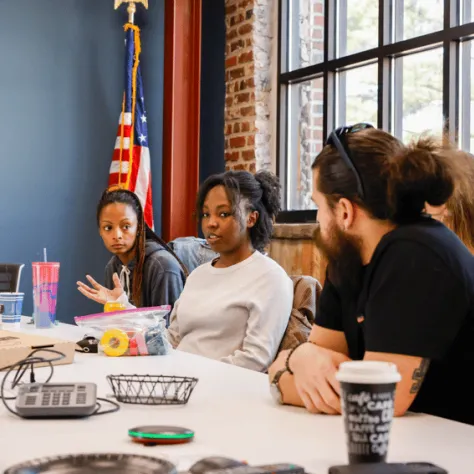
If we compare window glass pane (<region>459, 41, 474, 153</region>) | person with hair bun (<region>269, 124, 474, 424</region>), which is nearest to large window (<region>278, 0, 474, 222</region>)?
window glass pane (<region>459, 41, 474, 153</region>)

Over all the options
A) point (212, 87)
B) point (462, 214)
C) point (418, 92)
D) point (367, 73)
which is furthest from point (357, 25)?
point (462, 214)

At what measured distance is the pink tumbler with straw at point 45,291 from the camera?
2363mm

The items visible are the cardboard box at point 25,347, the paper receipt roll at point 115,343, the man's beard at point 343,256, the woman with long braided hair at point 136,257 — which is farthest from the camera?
the woman with long braided hair at point 136,257

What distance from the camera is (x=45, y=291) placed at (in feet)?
8.08

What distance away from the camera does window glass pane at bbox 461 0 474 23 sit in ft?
11.3

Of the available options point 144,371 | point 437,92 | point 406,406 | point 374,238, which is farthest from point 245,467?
point 437,92

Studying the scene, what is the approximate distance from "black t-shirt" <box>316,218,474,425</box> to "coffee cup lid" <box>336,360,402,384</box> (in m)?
0.34

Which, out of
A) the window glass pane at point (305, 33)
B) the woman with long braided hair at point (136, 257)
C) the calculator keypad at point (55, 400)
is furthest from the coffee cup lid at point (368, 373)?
the window glass pane at point (305, 33)

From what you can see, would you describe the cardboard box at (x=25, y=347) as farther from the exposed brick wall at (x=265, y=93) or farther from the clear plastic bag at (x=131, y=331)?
the exposed brick wall at (x=265, y=93)

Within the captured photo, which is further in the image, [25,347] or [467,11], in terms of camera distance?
[467,11]

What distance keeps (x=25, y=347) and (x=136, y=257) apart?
1.36 metres

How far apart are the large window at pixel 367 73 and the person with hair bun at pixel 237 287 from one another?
98 centimetres

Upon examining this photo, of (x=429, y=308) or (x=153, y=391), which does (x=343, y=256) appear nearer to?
(x=429, y=308)

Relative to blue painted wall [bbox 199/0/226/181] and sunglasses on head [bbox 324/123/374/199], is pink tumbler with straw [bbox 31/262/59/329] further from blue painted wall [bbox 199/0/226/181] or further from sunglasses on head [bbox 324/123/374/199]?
blue painted wall [bbox 199/0/226/181]
